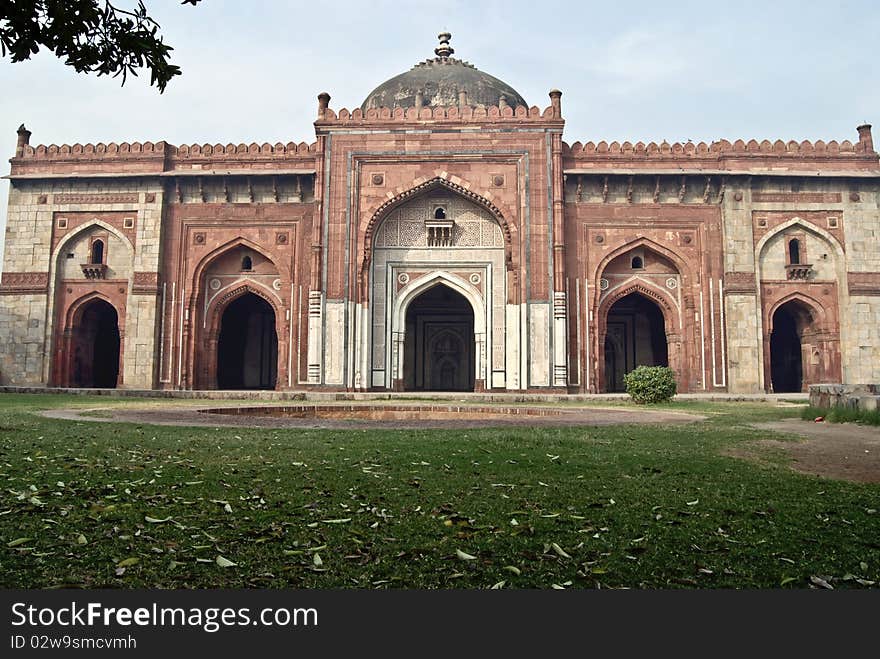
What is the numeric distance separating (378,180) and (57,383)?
9447 mm

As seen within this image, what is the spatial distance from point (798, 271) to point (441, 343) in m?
9.96

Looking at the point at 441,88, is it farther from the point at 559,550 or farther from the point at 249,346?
the point at 559,550

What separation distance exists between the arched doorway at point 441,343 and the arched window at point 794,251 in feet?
28.9

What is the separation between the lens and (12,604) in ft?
5.46

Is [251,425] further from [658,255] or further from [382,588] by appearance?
[658,255]

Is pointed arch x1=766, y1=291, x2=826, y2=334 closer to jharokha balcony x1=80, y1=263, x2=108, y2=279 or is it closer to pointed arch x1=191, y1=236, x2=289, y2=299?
pointed arch x1=191, y1=236, x2=289, y2=299

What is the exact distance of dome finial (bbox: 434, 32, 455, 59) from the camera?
2152 centimetres

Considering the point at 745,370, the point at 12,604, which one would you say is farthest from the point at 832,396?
the point at 745,370

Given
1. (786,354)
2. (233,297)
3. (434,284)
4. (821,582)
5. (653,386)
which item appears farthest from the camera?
(786,354)

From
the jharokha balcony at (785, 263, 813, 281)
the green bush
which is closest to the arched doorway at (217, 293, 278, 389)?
the green bush

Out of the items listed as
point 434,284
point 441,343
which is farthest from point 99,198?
point 441,343

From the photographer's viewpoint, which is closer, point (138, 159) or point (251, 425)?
point (251, 425)

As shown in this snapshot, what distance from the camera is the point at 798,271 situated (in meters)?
16.9

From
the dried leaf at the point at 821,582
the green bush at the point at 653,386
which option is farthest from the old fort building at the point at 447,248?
the dried leaf at the point at 821,582
